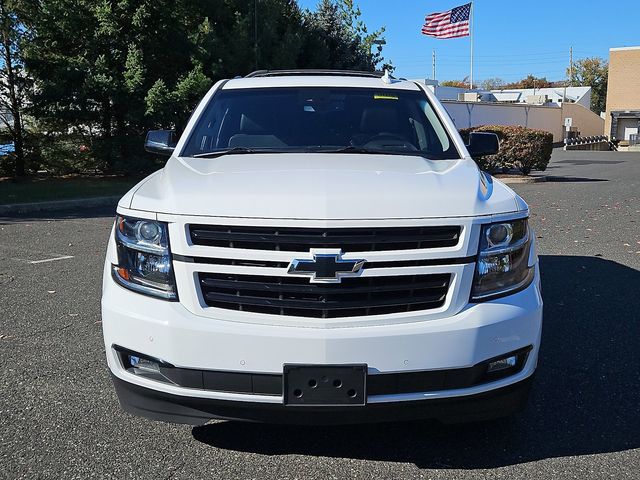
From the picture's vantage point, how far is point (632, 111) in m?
53.4

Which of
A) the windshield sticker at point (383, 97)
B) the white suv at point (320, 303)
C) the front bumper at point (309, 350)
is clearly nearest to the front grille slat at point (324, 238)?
the white suv at point (320, 303)

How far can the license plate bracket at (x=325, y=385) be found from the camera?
2594 millimetres

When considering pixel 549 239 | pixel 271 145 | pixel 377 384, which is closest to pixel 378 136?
pixel 271 145

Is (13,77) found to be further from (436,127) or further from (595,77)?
(595,77)

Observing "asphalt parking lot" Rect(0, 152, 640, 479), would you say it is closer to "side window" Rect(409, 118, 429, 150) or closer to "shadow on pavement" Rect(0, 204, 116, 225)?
"side window" Rect(409, 118, 429, 150)

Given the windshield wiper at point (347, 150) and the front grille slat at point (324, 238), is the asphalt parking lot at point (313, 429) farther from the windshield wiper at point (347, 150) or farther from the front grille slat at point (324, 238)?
the windshield wiper at point (347, 150)

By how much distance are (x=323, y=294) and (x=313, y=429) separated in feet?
3.36

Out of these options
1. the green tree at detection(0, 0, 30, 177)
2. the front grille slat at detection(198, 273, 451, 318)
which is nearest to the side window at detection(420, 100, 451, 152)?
the front grille slat at detection(198, 273, 451, 318)

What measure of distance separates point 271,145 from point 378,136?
2.43ft

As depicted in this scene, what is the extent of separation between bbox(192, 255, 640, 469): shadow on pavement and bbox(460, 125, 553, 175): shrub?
14443mm

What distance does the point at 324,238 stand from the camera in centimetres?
264

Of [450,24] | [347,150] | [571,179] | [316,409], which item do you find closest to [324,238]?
[316,409]

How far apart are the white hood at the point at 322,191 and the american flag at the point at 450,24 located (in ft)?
112

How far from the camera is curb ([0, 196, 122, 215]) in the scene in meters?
12.1
